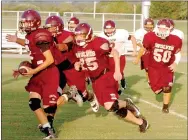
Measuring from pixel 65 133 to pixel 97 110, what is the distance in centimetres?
148

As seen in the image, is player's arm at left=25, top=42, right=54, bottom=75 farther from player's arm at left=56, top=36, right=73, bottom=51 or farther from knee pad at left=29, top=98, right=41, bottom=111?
player's arm at left=56, top=36, right=73, bottom=51

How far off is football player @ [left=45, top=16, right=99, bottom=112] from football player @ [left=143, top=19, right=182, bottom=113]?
130 cm

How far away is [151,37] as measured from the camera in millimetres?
9859

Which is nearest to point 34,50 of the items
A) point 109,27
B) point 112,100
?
point 112,100

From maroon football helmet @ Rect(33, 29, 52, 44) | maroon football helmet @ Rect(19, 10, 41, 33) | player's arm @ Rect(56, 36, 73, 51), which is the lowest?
player's arm @ Rect(56, 36, 73, 51)

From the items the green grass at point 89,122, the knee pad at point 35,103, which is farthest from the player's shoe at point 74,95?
the knee pad at point 35,103

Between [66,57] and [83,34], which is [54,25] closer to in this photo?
[66,57]

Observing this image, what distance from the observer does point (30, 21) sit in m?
7.21

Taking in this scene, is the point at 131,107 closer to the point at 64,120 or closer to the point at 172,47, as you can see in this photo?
the point at 64,120

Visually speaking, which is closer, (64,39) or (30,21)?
(30,21)

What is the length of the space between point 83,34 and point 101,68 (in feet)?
2.13

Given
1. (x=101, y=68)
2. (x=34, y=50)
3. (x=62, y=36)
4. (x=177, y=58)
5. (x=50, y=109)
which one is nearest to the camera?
(x=34, y=50)

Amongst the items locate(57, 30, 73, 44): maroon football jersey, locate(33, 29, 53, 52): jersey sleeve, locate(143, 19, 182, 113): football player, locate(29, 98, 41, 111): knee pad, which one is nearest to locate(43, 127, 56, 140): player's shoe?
locate(29, 98, 41, 111): knee pad

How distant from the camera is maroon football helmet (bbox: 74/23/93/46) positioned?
756 cm
